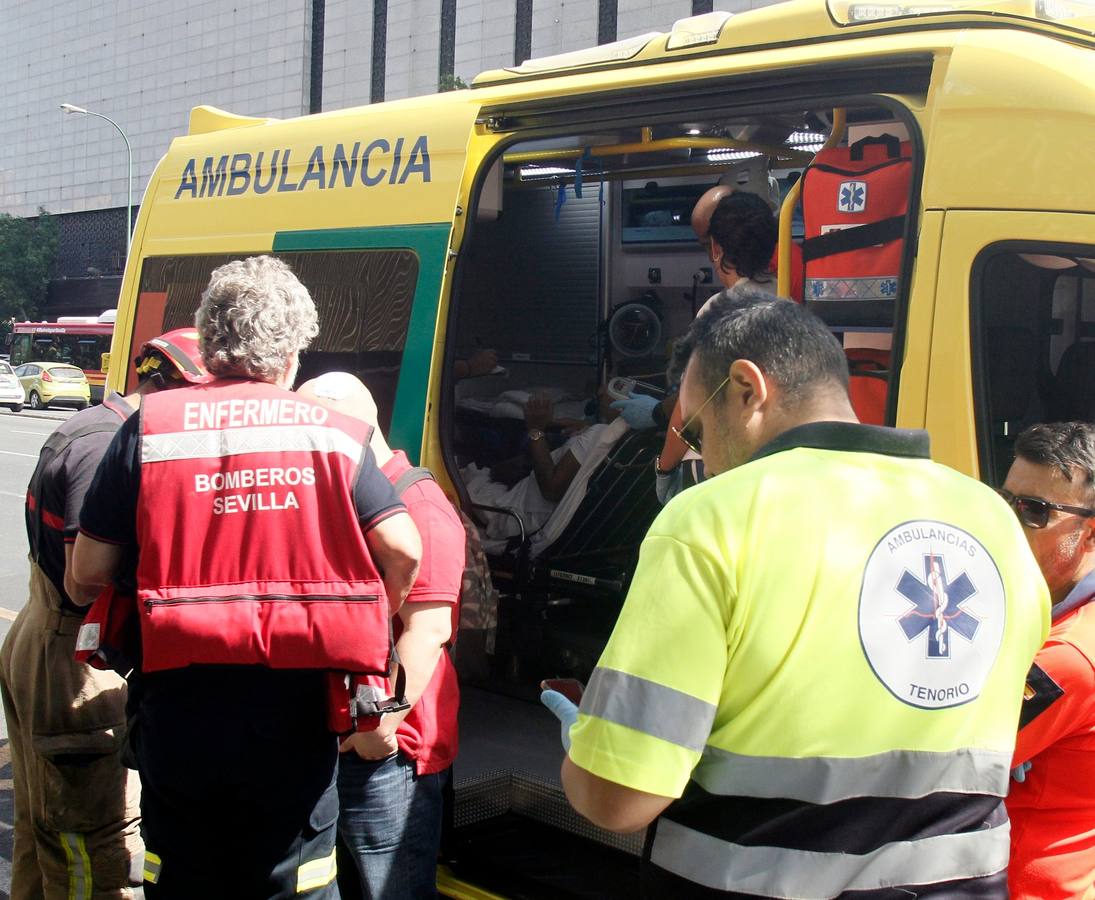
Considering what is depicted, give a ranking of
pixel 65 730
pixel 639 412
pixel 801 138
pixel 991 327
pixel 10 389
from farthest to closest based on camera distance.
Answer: pixel 10 389 → pixel 801 138 → pixel 639 412 → pixel 65 730 → pixel 991 327

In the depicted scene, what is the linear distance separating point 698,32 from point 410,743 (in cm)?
230

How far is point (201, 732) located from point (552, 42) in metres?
31.2

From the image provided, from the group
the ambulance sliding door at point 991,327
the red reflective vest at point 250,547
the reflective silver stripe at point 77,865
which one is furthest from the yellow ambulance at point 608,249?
the red reflective vest at point 250,547

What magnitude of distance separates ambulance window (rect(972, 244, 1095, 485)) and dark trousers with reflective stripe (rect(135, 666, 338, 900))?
5.54ft

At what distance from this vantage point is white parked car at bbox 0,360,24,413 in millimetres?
27891

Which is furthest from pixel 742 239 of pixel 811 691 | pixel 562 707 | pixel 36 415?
pixel 36 415

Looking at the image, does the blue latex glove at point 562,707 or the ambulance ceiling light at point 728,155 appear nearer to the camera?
the blue latex glove at point 562,707

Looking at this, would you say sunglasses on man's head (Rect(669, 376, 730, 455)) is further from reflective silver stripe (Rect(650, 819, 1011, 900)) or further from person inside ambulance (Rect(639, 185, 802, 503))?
person inside ambulance (Rect(639, 185, 802, 503))

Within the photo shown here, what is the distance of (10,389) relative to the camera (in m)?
28.0

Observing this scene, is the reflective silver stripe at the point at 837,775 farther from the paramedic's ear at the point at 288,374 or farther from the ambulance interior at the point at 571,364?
the ambulance interior at the point at 571,364

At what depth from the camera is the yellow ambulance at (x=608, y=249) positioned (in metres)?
2.68

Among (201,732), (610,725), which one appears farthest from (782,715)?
(201,732)

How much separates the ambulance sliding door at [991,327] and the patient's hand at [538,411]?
2.31 meters

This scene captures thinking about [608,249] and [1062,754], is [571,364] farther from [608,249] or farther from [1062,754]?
[1062,754]
